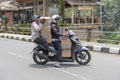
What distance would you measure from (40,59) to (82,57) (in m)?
1.35

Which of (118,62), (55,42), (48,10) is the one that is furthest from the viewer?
(48,10)

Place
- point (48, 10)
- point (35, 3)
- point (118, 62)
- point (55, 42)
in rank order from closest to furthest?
point (55, 42)
point (118, 62)
point (48, 10)
point (35, 3)

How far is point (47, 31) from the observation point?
11180 millimetres

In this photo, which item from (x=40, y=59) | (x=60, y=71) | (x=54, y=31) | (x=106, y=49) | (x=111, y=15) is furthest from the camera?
(x=111, y=15)

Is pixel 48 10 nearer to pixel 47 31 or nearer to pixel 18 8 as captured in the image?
pixel 18 8

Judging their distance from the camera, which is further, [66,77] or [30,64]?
[30,64]

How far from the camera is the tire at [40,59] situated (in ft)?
36.4

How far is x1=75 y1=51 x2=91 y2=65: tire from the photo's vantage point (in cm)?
1121

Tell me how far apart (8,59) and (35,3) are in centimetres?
2621

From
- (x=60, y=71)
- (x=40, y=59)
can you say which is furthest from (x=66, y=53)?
(x=60, y=71)

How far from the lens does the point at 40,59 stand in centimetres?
1145

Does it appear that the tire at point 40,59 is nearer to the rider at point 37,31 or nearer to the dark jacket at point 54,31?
the rider at point 37,31

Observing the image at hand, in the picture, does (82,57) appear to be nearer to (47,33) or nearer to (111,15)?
(47,33)

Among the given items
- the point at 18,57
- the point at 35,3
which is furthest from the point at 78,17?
the point at 18,57
